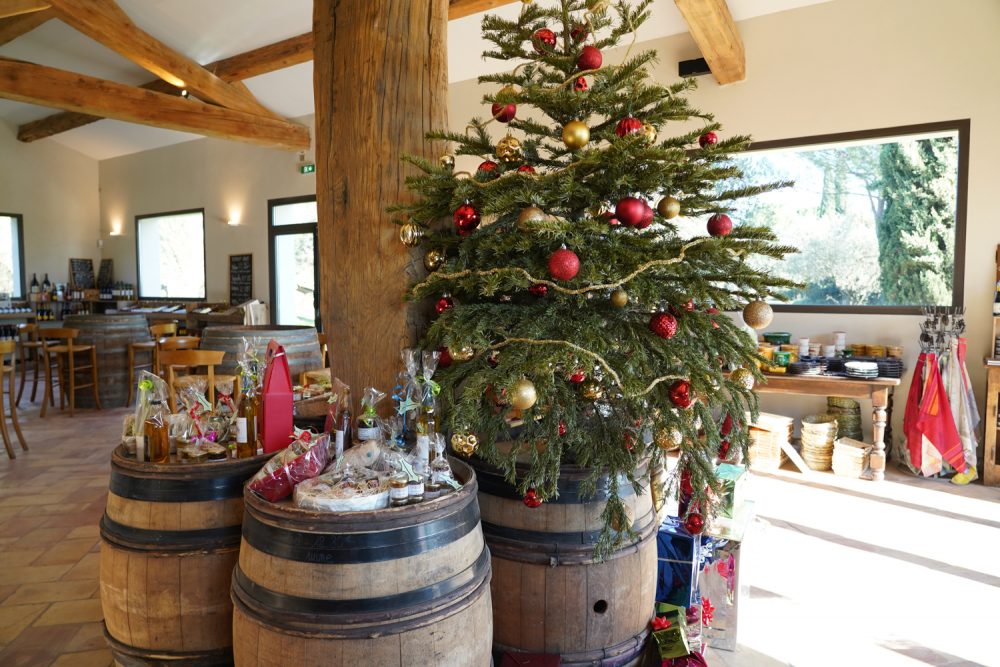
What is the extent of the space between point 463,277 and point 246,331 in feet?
10.4

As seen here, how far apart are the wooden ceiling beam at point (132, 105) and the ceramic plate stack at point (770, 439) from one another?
20.4 feet

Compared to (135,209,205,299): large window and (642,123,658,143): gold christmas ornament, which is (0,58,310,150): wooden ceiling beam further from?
(642,123,658,143): gold christmas ornament

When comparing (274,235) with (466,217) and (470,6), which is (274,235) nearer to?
(470,6)

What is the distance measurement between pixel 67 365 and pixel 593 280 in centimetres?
666

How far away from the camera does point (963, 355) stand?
4.04 metres

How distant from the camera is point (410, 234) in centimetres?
166

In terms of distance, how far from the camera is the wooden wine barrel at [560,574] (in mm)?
1599

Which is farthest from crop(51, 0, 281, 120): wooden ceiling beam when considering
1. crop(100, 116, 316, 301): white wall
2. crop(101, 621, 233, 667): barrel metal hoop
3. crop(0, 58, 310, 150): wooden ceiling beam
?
crop(101, 621, 233, 667): barrel metal hoop

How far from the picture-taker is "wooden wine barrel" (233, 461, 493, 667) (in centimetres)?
115

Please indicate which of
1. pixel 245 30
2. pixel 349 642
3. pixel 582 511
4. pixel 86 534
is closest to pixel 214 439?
pixel 349 642

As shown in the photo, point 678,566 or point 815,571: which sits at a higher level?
point 678,566

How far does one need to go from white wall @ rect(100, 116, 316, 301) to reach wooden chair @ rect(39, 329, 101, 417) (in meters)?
2.53

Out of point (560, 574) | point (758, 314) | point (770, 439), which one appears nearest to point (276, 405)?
point (560, 574)

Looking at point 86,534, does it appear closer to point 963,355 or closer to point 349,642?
point 349,642
